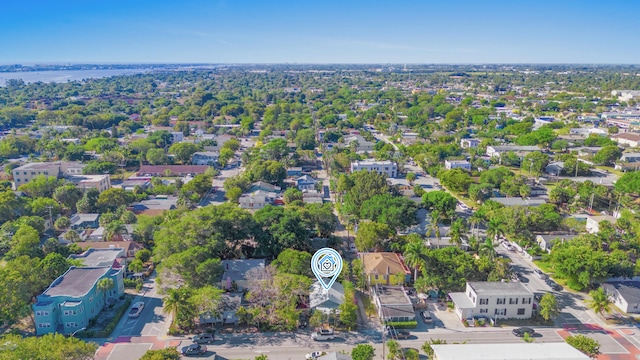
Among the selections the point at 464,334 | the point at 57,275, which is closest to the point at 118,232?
the point at 57,275

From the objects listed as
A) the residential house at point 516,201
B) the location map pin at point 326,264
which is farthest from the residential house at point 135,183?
the residential house at point 516,201

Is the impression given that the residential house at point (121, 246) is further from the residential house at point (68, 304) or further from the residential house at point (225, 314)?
the residential house at point (225, 314)

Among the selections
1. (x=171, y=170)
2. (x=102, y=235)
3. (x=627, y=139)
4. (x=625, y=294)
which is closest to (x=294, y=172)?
(x=171, y=170)

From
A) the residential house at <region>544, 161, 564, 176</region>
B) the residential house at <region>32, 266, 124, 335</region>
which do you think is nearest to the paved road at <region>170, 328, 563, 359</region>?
the residential house at <region>32, 266, 124, 335</region>

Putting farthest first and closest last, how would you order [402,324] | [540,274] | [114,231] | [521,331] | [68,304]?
[114,231] → [540,274] → [402,324] → [521,331] → [68,304]

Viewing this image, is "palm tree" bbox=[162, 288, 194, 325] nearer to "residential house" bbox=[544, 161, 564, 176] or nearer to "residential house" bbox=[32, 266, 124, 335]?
"residential house" bbox=[32, 266, 124, 335]

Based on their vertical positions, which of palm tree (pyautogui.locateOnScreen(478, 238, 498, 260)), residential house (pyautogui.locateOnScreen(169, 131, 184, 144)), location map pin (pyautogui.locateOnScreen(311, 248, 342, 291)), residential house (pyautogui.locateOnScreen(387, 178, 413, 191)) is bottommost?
residential house (pyautogui.locateOnScreen(387, 178, 413, 191))

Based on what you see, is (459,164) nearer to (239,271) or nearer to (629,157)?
(629,157)
